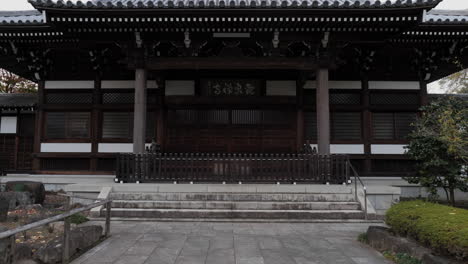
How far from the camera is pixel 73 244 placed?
4703 millimetres

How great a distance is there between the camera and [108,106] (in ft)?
38.7

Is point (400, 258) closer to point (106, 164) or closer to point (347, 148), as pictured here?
point (347, 148)

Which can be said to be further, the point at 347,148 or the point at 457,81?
the point at 457,81

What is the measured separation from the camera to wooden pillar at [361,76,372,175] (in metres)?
11.5

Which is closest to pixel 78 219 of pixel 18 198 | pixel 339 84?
pixel 18 198

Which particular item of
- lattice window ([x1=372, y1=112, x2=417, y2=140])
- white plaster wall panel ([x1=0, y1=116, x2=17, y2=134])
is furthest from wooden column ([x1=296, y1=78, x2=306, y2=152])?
white plaster wall panel ([x1=0, y1=116, x2=17, y2=134])

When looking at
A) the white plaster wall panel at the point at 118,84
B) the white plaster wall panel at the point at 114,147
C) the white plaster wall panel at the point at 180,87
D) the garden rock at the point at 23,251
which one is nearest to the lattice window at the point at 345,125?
the white plaster wall panel at the point at 180,87

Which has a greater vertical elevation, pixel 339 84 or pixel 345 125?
pixel 339 84

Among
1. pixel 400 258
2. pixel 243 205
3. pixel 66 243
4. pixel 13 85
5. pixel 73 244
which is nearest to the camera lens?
pixel 66 243

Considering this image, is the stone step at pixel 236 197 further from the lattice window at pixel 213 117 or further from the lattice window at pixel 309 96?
the lattice window at pixel 309 96

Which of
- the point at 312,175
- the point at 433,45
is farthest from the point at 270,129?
the point at 433,45

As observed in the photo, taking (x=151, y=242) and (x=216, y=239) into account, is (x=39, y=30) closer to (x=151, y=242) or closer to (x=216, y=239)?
(x=151, y=242)

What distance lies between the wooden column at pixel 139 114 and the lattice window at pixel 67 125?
367 cm

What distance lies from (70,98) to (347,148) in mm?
12052
